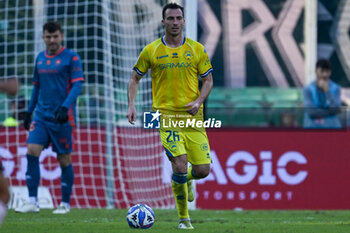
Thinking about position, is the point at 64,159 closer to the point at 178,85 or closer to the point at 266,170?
the point at 178,85

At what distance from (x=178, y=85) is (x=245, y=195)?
415 cm

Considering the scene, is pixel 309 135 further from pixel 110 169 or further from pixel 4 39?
pixel 4 39

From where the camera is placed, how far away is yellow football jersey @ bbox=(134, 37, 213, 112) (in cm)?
809

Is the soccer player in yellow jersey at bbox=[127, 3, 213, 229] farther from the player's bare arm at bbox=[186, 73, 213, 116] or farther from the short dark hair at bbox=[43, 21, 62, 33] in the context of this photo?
the short dark hair at bbox=[43, 21, 62, 33]

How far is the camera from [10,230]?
792cm

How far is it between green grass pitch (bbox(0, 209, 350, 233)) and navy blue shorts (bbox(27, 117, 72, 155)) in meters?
0.82

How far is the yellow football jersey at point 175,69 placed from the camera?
809 cm

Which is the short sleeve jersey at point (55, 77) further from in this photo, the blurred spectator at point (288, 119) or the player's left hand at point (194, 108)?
the blurred spectator at point (288, 119)

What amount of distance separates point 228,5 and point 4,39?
9383 mm

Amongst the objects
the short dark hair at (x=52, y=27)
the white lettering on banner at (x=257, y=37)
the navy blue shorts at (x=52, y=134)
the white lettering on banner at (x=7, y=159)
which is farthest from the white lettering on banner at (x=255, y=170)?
the white lettering on banner at (x=257, y=37)

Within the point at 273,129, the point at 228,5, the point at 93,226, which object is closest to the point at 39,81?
the point at 93,226

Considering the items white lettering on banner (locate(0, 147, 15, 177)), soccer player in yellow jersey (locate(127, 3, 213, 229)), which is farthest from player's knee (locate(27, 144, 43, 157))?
soccer player in yellow jersey (locate(127, 3, 213, 229))

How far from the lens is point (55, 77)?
1012 centimetres

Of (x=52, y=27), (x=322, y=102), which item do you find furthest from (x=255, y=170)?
(x=52, y=27)
